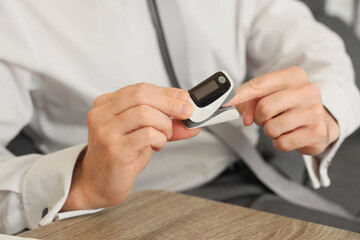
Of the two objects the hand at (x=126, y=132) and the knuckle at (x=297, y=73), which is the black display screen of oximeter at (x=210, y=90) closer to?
the hand at (x=126, y=132)

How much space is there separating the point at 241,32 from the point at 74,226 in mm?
575

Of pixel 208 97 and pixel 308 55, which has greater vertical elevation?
pixel 208 97

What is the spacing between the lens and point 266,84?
2.12 feet

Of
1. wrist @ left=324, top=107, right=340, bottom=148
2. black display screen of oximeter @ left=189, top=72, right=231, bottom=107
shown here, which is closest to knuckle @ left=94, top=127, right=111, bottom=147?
black display screen of oximeter @ left=189, top=72, right=231, bottom=107

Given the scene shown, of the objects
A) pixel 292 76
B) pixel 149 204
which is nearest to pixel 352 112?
pixel 292 76

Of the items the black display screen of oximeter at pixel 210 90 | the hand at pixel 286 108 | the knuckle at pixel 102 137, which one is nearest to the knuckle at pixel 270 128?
the hand at pixel 286 108

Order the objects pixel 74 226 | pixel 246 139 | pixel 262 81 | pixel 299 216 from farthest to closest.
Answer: pixel 246 139
pixel 299 216
pixel 262 81
pixel 74 226

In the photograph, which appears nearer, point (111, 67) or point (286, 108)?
point (286, 108)

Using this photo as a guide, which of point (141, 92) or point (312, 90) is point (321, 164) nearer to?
point (312, 90)

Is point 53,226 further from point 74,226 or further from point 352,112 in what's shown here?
point 352,112

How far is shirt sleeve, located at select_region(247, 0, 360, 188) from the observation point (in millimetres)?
771

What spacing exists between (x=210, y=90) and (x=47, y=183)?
25 cm

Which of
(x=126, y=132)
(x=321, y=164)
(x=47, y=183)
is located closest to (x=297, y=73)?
(x=321, y=164)

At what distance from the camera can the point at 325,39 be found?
0.96m
